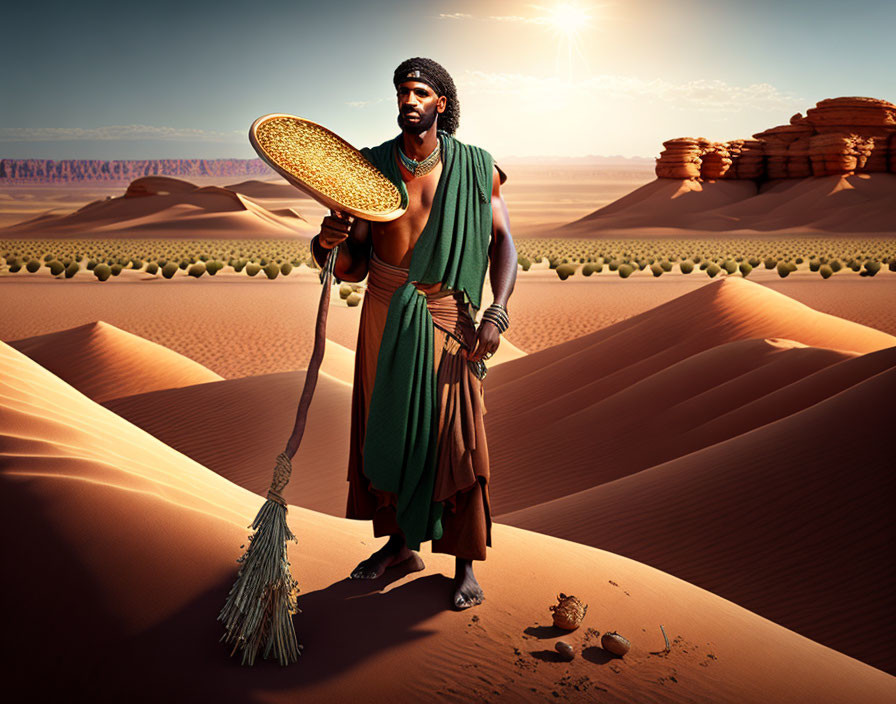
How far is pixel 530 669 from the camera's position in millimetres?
3105

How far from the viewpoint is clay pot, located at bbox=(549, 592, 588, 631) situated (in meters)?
3.38

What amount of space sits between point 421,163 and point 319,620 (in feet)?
6.32

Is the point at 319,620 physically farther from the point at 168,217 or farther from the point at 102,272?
the point at 168,217

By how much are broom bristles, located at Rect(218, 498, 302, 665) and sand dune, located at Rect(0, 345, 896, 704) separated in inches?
3.1

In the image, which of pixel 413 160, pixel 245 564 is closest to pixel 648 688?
pixel 245 564

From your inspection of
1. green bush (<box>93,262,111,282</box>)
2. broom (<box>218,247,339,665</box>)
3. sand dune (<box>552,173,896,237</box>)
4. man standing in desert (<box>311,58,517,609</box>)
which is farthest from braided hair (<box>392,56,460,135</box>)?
sand dune (<box>552,173,896,237</box>)

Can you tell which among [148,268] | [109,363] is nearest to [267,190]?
[148,268]

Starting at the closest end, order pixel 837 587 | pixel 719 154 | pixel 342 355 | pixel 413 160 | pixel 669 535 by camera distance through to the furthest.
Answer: pixel 413 160 → pixel 837 587 → pixel 669 535 → pixel 342 355 → pixel 719 154

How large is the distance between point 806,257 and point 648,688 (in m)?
43.7

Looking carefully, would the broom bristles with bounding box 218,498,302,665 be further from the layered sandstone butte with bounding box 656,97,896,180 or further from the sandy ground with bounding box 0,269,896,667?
the layered sandstone butte with bounding box 656,97,896,180

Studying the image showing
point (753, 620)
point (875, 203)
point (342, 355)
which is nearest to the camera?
point (753, 620)

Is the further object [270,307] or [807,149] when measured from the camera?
[807,149]

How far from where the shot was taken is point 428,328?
3307 mm

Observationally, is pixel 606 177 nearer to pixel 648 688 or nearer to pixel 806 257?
pixel 806 257
